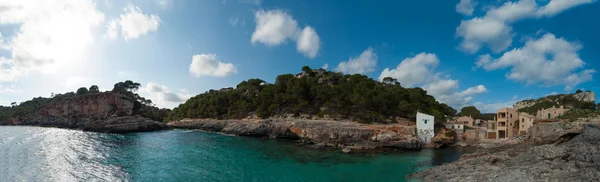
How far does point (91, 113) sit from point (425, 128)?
94155 millimetres

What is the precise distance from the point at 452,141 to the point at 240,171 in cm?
3542

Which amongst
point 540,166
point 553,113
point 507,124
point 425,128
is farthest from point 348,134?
point 553,113

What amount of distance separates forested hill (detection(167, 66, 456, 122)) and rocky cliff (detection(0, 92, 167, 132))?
21.1m

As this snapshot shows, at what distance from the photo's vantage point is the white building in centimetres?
4059

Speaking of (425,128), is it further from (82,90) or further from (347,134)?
(82,90)

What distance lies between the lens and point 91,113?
81.2 meters

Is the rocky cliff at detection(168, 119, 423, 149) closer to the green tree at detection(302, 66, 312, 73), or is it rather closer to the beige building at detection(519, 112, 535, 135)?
the beige building at detection(519, 112, 535, 135)

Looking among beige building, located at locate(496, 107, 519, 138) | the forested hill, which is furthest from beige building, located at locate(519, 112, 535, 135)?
the forested hill

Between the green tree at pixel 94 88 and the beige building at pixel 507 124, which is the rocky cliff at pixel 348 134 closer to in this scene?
the beige building at pixel 507 124

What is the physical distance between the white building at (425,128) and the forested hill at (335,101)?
21.8ft

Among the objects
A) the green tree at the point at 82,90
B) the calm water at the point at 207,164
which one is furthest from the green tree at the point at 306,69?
the green tree at the point at 82,90

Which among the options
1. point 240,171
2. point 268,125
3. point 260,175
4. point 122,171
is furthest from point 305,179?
point 268,125

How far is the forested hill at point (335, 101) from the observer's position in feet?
169

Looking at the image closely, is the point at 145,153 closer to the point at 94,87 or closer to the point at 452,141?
the point at 452,141
